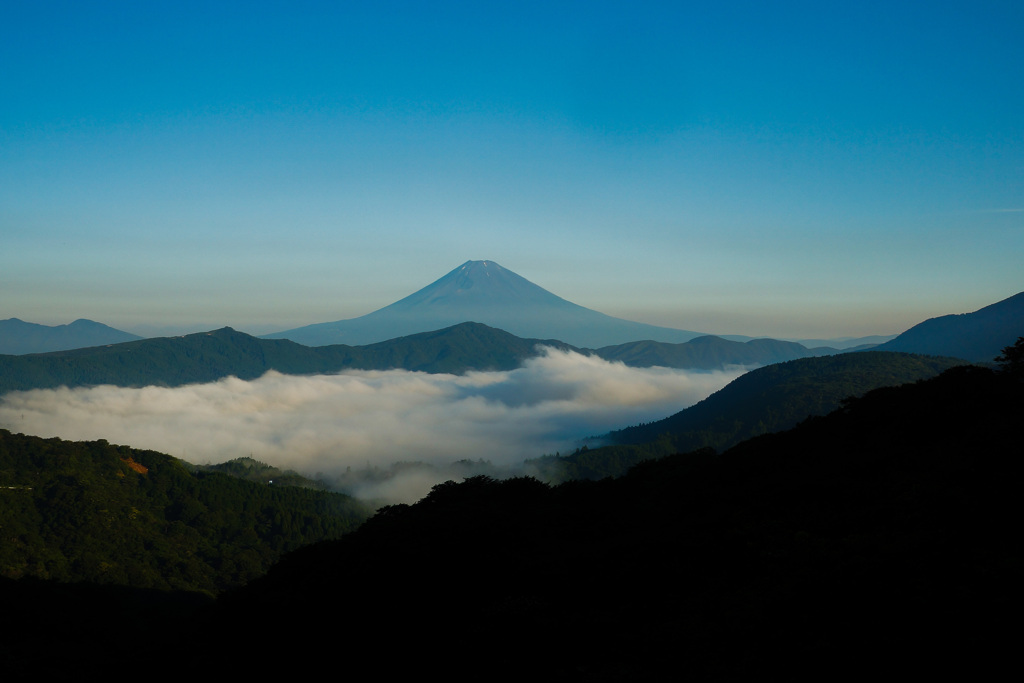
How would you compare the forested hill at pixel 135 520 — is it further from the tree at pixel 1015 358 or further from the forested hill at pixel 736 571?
the tree at pixel 1015 358

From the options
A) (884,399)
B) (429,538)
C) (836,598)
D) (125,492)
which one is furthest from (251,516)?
(836,598)

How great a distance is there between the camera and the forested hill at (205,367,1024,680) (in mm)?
10797

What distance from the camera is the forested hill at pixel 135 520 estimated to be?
269 feet

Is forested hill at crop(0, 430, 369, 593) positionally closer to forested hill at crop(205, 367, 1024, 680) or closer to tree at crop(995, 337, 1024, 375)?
forested hill at crop(205, 367, 1024, 680)

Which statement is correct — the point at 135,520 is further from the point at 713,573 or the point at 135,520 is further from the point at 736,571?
the point at 736,571

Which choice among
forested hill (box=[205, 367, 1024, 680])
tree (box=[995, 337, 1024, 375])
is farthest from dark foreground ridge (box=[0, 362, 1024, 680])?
tree (box=[995, 337, 1024, 375])

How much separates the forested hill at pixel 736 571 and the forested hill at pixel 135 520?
71.9 m

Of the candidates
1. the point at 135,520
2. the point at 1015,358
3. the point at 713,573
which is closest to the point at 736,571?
the point at 713,573

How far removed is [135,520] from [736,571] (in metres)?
108

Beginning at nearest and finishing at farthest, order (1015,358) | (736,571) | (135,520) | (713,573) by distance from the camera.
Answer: (736,571) → (713,573) → (1015,358) → (135,520)

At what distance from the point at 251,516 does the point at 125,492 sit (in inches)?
866

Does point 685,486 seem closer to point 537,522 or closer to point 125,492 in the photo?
point 537,522

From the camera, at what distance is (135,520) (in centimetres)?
9812

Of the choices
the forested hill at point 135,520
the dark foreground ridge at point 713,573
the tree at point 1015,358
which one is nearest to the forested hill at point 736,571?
the dark foreground ridge at point 713,573
